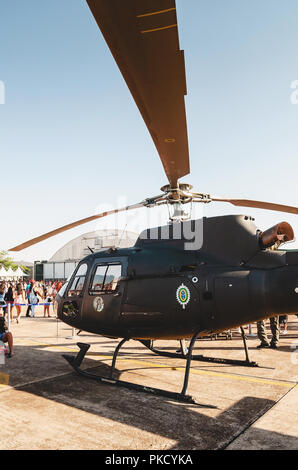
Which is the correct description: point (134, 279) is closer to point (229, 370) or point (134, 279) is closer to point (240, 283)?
point (240, 283)

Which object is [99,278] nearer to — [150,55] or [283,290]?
[283,290]

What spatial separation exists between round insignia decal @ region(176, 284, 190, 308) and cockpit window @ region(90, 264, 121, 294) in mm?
1304

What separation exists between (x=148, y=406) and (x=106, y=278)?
2.59 m

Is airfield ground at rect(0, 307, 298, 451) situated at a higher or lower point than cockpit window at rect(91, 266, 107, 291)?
lower

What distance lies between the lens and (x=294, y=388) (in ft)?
19.0

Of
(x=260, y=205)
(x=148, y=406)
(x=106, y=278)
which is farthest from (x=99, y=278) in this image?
(x=260, y=205)

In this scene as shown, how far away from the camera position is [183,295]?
598 cm

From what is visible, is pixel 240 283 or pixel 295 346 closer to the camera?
pixel 240 283

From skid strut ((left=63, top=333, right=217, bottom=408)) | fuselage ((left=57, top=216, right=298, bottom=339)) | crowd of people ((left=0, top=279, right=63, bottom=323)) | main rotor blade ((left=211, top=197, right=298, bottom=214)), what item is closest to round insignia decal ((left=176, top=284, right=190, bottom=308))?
fuselage ((left=57, top=216, right=298, bottom=339))

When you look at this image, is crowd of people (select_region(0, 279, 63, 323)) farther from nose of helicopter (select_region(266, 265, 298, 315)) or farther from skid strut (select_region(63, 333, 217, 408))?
nose of helicopter (select_region(266, 265, 298, 315))

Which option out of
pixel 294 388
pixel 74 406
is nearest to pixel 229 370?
pixel 294 388

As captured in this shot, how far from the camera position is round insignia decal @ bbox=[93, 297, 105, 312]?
6.71m

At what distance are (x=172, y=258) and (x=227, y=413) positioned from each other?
8.94ft

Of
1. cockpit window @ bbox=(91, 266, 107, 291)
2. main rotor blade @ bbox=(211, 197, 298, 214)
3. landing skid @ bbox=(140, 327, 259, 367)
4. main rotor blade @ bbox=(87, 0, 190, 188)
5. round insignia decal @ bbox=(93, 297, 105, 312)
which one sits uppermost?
main rotor blade @ bbox=(87, 0, 190, 188)
